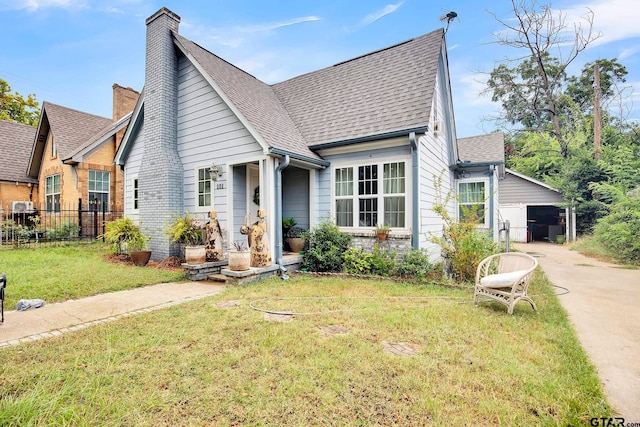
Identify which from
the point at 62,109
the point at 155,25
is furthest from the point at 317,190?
the point at 62,109

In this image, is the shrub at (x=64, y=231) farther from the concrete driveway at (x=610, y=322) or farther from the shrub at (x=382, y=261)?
the concrete driveway at (x=610, y=322)

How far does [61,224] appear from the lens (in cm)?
1314

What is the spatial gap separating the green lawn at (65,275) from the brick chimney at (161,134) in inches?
57.4

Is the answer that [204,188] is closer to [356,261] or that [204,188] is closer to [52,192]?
[356,261]

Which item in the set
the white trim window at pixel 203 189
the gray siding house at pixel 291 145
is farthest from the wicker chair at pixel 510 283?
the white trim window at pixel 203 189

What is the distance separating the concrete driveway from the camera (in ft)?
8.70

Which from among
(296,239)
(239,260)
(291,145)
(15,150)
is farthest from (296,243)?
(15,150)

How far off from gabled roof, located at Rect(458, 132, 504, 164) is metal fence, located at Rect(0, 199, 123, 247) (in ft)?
49.1

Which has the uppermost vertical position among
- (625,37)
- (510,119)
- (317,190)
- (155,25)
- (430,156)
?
(625,37)

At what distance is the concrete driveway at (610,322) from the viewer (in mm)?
2650

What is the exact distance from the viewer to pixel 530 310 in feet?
15.7

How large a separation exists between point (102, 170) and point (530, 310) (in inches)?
680

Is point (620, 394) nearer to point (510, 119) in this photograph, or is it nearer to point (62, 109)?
point (62, 109)

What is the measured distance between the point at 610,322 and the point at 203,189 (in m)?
8.87
